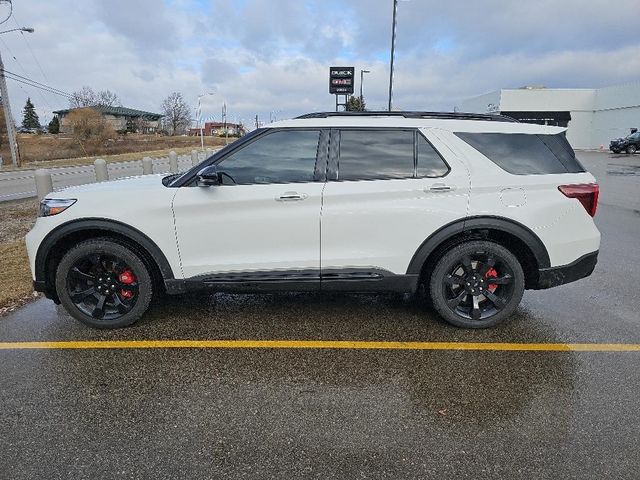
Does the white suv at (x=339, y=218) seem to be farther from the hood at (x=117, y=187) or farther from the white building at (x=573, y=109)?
the white building at (x=573, y=109)

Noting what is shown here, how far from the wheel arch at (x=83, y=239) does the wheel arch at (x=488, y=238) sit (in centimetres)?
215

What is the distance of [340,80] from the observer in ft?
101

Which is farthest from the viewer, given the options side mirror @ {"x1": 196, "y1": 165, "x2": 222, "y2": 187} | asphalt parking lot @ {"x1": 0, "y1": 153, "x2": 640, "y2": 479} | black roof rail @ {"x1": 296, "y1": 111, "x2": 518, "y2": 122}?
black roof rail @ {"x1": 296, "y1": 111, "x2": 518, "y2": 122}

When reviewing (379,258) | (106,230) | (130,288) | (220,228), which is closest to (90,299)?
(130,288)

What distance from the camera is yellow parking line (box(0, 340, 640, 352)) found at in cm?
368

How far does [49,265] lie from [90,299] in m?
0.44

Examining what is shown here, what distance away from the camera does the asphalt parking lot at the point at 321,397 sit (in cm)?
240

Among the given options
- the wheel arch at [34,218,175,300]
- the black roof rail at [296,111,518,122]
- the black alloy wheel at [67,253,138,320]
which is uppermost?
the black roof rail at [296,111,518,122]

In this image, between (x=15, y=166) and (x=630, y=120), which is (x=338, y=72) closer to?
(x=15, y=166)

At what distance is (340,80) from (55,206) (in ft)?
95.9

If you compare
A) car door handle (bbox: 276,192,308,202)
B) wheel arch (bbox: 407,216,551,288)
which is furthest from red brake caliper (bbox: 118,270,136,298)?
wheel arch (bbox: 407,216,551,288)

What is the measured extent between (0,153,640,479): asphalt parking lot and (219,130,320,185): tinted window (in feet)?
4.39

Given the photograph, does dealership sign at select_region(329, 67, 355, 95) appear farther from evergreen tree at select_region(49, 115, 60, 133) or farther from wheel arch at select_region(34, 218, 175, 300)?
evergreen tree at select_region(49, 115, 60, 133)

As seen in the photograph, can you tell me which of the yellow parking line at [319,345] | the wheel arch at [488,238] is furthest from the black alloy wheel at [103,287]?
the wheel arch at [488,238]
